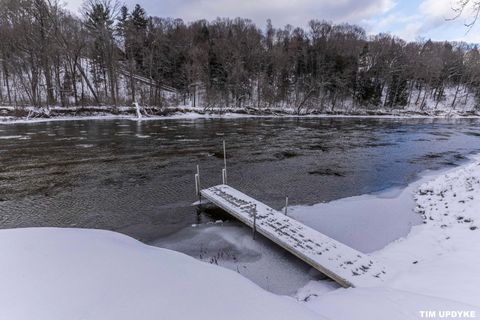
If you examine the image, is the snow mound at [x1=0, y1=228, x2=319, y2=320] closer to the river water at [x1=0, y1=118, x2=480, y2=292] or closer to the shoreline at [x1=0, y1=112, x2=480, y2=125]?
the river water at [x1=0, y1=118, x2=480, y2=292]

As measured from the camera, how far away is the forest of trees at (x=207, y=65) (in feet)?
114

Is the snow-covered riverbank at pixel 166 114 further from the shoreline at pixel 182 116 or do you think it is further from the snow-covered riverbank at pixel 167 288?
the snow-covered riverbank at pixel 167 288

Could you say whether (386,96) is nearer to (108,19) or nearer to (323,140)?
(323,140)

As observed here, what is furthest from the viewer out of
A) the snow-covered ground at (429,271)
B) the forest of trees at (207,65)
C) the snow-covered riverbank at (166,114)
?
the forest of trees at (207,65)

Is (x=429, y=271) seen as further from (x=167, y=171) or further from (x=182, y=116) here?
(x=182, y=116)

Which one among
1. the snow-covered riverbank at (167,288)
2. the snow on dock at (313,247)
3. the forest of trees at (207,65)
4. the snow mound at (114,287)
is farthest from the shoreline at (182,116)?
the snow mound at (114,287)

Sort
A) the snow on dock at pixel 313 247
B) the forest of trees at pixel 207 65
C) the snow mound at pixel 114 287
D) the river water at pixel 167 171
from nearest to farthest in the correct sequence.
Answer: the snow mound at pixel 114 287, the snow on dock at pixel 313 247, the river water at pixel 167 171, the forest of trees at pixel 207 65

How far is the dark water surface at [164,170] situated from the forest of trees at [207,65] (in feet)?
50.5

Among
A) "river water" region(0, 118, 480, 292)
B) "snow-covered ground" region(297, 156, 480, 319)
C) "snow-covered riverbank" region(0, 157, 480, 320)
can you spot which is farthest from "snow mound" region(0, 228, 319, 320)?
"river water" region(0, 118, 480, 292)

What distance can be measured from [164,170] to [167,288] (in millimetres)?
10847

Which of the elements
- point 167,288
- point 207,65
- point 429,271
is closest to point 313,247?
point 429,271

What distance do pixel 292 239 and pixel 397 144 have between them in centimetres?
2033

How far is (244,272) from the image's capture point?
6152 mm

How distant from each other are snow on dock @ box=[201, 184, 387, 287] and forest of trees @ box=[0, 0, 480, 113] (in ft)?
116
